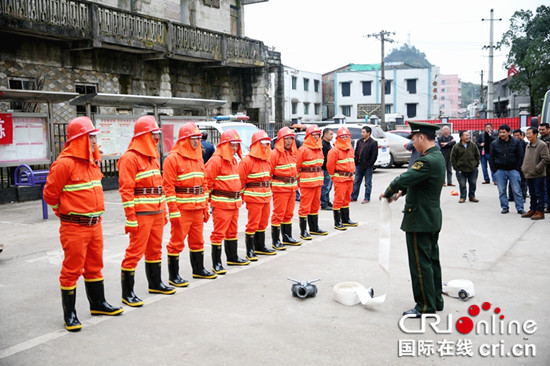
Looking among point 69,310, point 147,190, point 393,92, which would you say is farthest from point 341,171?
point 393,92

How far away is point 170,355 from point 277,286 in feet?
7.15

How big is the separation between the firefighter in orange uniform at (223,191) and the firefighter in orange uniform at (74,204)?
205 cm

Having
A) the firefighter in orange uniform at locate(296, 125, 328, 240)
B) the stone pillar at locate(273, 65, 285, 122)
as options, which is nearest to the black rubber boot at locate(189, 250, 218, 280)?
the firefighter in orange uniform at locate(296, 125, 328, 240)

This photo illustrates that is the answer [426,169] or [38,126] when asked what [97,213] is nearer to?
[426,169]

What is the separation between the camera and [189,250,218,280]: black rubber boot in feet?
22.2

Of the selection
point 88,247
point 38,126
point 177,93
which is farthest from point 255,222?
point 177,93

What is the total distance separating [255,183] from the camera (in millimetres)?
7727

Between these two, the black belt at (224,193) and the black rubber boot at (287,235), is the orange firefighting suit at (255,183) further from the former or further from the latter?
the black rubber boot at (287,235)

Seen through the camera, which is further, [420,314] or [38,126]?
[38,126]

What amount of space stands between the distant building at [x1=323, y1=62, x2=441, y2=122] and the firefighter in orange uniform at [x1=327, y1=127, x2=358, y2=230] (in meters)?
→ 49.4

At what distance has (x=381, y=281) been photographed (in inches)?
258

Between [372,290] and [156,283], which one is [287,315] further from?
[156,283]

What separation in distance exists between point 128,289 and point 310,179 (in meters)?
4.28

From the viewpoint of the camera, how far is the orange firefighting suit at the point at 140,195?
5559 mm
